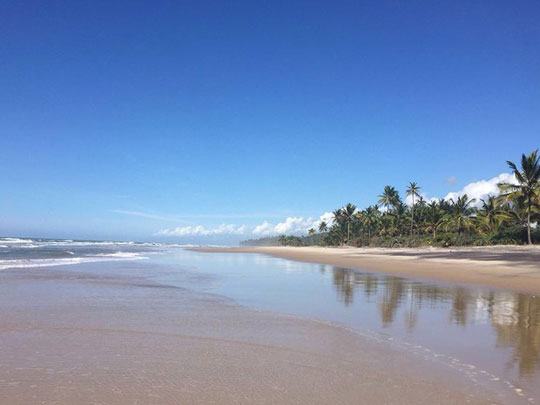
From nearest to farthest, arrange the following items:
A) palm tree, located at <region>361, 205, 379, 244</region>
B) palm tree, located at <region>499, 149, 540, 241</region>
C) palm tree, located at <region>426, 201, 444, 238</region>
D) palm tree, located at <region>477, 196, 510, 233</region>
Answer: palm tree, located at <region>499, 149, 540, 241</region> → palm tree, located at <region>477, 196, 510, 233</region> → palm tree, located at <region>426, 201, 444, 238</region> → palm tree, located at <region>361, 205, 379, 244</region>

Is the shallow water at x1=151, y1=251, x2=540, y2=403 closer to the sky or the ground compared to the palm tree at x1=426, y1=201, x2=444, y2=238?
closer to the ground

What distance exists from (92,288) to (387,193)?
78984mm

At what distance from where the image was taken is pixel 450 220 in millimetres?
62531

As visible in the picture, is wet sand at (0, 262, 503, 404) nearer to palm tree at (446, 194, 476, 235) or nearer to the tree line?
the tree line

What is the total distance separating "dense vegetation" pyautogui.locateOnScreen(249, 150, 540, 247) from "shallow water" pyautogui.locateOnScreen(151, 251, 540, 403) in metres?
33.6

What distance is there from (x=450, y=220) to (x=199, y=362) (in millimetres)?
63834

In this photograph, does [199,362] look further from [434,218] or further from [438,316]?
[434,218]

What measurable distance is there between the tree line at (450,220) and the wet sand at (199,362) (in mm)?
41864

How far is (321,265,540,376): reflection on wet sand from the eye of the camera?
738cm

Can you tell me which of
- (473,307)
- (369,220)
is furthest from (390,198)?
(473,307)

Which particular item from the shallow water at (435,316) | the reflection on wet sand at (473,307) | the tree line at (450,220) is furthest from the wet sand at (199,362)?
the tree line at (450,220)

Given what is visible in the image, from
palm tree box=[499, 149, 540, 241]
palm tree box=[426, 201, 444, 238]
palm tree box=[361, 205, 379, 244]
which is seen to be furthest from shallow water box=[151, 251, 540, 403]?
palm tree box=[361, 205, 379, 244]

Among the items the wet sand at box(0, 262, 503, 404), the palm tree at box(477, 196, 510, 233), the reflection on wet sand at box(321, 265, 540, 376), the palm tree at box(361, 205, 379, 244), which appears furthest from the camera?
the palm tree at box(361, 205, 379, 244)

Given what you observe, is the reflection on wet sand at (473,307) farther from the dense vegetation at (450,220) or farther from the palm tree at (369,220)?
the palm tree at (369,220)
